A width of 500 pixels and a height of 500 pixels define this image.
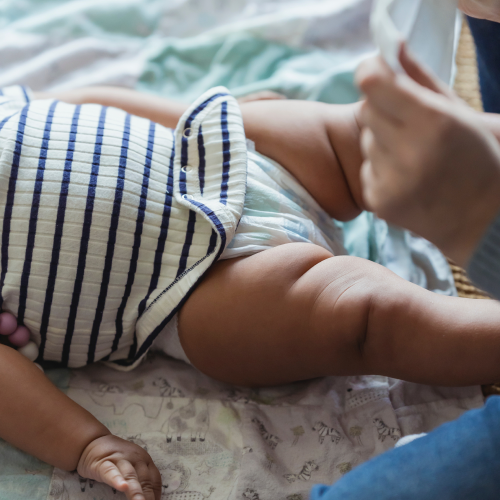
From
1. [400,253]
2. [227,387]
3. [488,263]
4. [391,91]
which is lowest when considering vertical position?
[227,387]

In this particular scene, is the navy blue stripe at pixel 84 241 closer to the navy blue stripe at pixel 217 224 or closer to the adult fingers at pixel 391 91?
the navy blue stripe at pixel 217 224

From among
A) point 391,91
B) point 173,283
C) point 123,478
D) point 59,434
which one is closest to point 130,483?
point 123,478

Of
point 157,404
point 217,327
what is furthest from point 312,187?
point 157,404

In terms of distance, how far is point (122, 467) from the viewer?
1.94 feet

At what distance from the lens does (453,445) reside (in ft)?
1.50

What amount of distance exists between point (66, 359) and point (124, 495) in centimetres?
20

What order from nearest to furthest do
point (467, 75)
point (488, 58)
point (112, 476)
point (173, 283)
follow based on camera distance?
point (112, 476), point (173, 283), point (488, 58), point (467, 75)

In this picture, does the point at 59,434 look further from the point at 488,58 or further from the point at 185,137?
the point at 488,58

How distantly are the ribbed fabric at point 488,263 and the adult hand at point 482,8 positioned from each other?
334mm

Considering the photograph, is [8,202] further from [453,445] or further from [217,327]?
[453,445]

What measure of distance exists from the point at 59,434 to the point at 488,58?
2.64 ft

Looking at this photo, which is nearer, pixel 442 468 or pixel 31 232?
pixel 442 468

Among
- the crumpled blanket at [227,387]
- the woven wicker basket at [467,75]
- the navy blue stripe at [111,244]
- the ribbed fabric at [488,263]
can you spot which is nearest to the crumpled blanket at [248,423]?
the crumpled blanket at [227,387]

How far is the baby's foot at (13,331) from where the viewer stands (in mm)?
664
